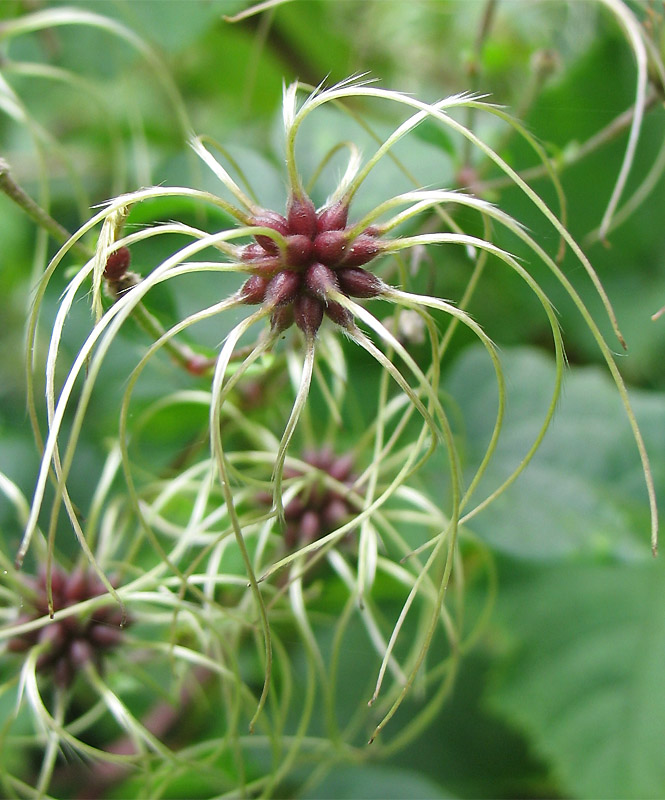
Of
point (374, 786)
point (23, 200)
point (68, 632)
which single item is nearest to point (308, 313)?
point (23, 200)

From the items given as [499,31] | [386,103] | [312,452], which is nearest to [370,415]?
[312,452]

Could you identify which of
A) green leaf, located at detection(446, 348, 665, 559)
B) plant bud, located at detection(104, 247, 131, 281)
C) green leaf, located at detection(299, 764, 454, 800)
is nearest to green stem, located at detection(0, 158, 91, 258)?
plant bud, located at detection(104, 247, 131, 281)

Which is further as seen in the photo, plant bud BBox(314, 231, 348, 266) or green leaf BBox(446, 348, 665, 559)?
green leaf BBox(446, 348, 665, 559)

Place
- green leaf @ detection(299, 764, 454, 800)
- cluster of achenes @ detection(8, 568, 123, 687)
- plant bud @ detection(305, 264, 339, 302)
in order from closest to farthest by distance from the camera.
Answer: plant bud @ detection(305, 264, 339, 302) → cluster of achenes @ detection(8, 568, 123, 687) → green leaf @ detection(299, 764, 454, 800)

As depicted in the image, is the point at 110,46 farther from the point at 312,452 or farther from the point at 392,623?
the point at 392,623

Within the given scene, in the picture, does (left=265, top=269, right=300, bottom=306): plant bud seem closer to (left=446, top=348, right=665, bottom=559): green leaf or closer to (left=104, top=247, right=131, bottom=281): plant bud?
(left=104, top=247, right=131, bottom=281): plant bud

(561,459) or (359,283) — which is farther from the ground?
(359,283)

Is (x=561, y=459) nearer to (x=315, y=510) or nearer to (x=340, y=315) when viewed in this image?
(x=315, y=510)
